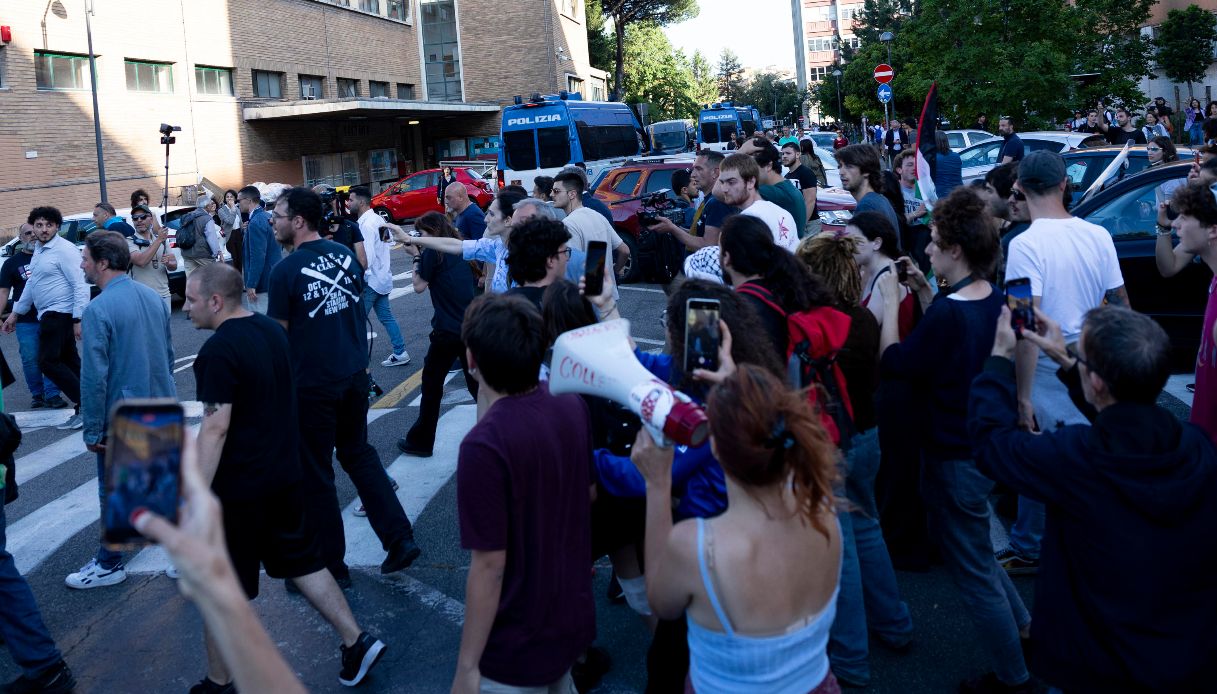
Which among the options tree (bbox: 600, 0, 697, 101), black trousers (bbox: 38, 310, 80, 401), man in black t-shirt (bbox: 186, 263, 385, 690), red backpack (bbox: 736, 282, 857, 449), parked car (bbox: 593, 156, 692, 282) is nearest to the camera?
red backpack (bbox: 736, 282, 857, 449)

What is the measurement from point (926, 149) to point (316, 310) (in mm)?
5312

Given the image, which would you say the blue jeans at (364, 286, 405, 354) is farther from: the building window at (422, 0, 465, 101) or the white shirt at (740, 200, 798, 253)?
the building window at (422, 0, 465, 101)

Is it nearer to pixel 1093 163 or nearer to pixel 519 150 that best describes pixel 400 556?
pixel 1093 163

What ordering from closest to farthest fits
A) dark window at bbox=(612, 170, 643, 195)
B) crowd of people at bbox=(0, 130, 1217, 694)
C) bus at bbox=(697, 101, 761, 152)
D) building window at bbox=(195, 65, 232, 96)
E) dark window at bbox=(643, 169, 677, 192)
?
crowd of people at bbox=(0, 130, 1217, 694) < dark window at bbox=(643, 169, 677, 192) < dark window at bbox=(612, 170, 643, 195) < building window at bbox=(195, 65, 232, 96) < bus at bbox=(697, 101, 761, 152)

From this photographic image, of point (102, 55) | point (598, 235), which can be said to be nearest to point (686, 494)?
point (598, 235)

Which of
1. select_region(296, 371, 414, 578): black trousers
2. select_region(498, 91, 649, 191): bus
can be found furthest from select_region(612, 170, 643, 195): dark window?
select_region(296, 371, 414, 578): black trousers

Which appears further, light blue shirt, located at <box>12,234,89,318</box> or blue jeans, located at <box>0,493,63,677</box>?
light blue shirt, located at <box>12,234,89,318</box>

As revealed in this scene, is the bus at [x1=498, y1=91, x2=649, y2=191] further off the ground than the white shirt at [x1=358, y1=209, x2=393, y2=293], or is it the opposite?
the bus at [x1=498, y1=91, x2=649, y2=191]

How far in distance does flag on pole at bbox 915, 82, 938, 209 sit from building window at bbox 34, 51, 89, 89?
2266 cm

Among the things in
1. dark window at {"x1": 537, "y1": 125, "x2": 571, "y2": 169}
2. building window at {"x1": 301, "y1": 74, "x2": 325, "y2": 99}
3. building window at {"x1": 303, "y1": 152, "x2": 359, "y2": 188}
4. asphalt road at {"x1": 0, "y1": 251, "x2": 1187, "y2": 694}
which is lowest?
asphalt road at {"x1": 0, "y1": 251, "x2": 1187, "y2": 694}

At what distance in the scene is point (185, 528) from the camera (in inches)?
58.9

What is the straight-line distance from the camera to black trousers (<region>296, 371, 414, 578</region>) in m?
5.03

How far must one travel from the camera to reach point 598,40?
205ft

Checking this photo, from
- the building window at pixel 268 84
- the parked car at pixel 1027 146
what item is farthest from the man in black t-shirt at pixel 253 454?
the building window at pixel 268 84
